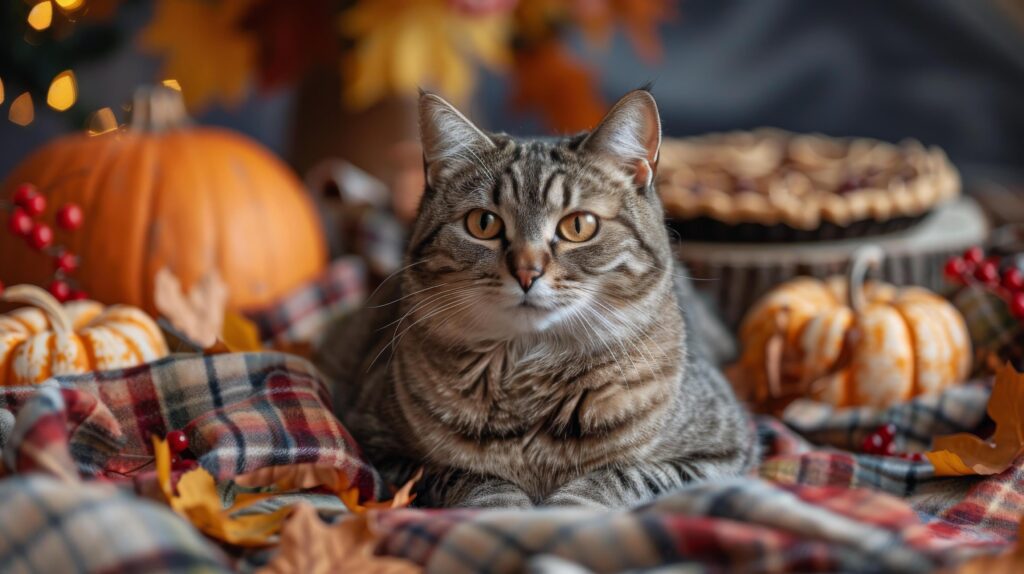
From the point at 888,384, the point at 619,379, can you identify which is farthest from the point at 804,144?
the point at 619,379

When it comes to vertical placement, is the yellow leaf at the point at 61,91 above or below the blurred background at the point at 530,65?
below

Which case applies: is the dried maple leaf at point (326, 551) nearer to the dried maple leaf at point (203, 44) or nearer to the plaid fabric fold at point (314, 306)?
the plaid fabric fold at point (314, 306)

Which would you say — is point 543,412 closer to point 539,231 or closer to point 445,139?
point 539,231

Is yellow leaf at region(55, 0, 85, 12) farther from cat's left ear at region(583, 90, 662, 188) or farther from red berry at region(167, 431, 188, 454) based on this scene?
cat's left ear at region(583, 90, 662, 188)

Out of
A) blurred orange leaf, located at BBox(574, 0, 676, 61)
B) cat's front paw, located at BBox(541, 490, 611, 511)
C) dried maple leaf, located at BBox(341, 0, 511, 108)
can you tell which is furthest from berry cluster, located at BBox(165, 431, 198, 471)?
blurred orange leaf, located at BBox(574, 0, 676, 61)

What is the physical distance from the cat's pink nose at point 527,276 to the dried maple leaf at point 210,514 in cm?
32

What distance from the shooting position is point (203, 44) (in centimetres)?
203

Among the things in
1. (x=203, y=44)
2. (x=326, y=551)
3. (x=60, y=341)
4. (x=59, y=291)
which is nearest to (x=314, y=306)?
(x=59, y=291)

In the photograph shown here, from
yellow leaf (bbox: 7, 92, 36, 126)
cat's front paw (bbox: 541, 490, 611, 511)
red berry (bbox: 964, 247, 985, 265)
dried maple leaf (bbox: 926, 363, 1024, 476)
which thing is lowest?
cat's front paw (bbox: 541, 490, 611, 511)

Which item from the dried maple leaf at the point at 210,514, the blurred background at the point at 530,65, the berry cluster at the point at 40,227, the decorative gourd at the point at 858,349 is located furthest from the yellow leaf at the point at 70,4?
the decorative gourd at the point at 858,349

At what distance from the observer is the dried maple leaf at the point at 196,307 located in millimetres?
1290

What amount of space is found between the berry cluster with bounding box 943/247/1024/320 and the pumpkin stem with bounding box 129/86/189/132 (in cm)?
138

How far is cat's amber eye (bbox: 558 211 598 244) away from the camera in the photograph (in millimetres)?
977

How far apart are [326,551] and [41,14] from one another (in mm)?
1233
